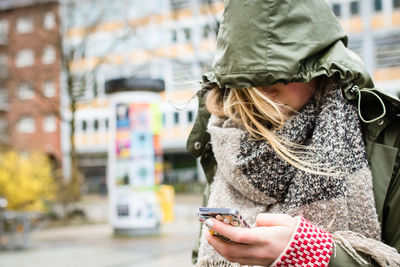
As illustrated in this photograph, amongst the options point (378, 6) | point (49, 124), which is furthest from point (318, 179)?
point (49, 124)

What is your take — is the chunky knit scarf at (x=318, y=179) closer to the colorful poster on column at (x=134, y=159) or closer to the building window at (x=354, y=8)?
the colorful poster on column at (x=134, y=159)

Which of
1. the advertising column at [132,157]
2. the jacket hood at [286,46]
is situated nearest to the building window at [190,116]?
the advertising column at [132,157]

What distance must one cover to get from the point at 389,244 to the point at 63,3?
1763 centimetres

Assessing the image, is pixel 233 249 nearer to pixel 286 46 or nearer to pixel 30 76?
pixel 286 46

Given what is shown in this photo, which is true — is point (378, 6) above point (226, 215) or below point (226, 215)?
above

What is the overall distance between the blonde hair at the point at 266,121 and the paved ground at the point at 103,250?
238 inches

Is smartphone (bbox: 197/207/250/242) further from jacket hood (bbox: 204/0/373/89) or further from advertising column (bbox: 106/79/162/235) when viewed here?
advertising column (bbox: 106/79/162/235)

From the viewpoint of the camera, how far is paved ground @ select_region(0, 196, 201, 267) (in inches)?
306

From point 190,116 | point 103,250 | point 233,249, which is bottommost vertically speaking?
point 190,116

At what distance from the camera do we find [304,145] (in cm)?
150

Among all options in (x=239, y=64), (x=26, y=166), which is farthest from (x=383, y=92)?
(x=26, y=166)

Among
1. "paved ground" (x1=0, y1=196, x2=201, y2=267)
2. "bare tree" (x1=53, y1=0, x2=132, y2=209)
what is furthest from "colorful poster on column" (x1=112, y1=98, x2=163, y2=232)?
"bare tree" (x1=53, y1=0, x2=132, y2=209)

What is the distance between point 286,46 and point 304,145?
0.31 meters

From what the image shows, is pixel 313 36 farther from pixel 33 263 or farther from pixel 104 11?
pixel 104 11
